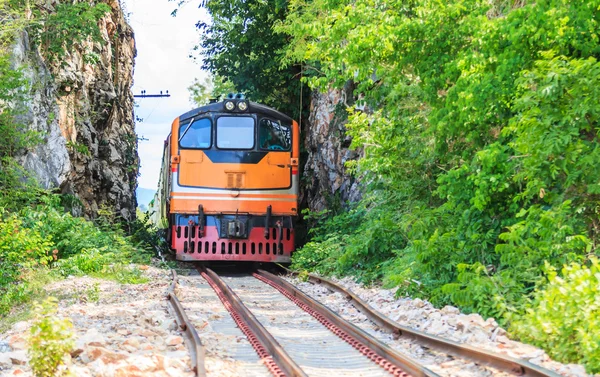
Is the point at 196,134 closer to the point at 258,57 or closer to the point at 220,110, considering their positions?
the point at 220,110

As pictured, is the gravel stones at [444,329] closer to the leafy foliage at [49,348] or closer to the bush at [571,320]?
the bush at [571,320]

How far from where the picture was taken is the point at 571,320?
6.07m

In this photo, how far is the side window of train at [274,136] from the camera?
1659 centimetres

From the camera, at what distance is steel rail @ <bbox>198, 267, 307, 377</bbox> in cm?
605

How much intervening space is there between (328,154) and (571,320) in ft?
48.6

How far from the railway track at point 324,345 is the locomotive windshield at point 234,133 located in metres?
5.95

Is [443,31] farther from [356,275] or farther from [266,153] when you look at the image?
[266,153]

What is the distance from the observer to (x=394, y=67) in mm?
10836

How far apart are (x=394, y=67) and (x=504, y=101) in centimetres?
275

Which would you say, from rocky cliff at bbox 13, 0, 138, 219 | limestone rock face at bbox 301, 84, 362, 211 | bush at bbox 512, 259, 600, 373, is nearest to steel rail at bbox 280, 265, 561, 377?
bush at bbox 512, 259, 600, 373

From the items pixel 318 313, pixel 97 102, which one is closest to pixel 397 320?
pixel 318 313

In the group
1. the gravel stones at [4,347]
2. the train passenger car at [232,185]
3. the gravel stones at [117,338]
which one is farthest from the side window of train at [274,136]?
the gravel stones at [4,347]

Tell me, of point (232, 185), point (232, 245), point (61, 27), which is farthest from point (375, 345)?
point (61, 27)

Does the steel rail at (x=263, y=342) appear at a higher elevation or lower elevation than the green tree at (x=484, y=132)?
lower
